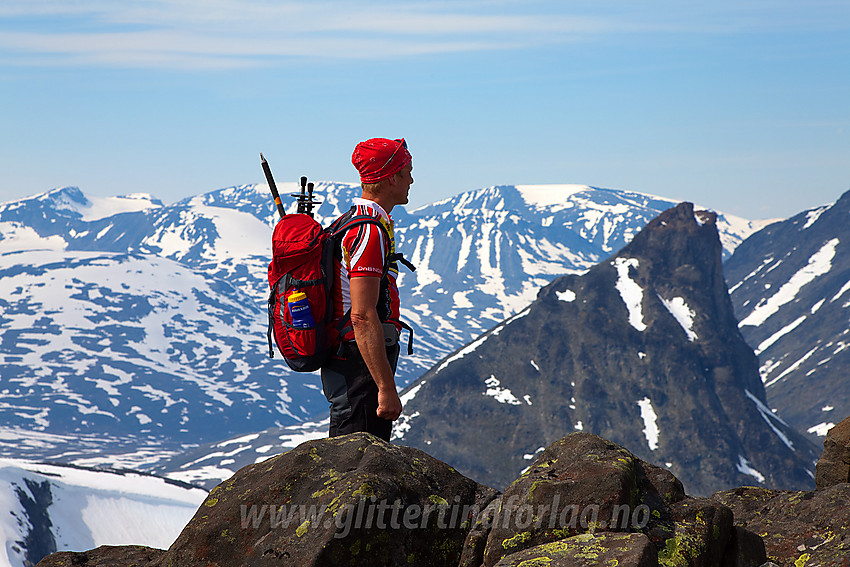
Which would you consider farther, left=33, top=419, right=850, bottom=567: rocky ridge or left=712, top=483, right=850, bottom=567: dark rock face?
left=712, top=483, right=850, bottom=567: dark rock face

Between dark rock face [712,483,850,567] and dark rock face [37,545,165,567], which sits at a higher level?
dark rock face [37,545,165,567]

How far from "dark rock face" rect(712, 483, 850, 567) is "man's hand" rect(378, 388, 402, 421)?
5.96 metres

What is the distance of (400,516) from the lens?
10141mm

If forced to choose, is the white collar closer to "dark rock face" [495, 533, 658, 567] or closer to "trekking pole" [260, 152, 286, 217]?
"trekking pole" [260, 152, 286, 217]

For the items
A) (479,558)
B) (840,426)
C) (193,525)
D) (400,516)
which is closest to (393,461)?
(400,516)

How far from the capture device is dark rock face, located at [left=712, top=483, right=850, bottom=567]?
460 inches

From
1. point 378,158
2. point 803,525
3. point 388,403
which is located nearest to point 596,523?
point 388,403

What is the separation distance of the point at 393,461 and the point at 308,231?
3.40m

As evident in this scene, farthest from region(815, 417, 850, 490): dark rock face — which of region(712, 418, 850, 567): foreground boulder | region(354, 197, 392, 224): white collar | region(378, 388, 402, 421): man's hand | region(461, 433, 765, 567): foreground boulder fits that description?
region(354, 197, 392, 224): white collar

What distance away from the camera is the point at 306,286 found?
10742 millimetres

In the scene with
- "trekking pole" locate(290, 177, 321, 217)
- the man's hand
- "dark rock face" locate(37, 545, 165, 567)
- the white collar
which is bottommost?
"dark rock face" locate(37, 545, 165, 567)

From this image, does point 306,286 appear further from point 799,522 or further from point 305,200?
point 799,522

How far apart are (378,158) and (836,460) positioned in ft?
44.1

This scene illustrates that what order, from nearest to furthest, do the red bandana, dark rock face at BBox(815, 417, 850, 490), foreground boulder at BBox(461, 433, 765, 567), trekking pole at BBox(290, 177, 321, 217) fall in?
foreground boulder at BBox(461, 433, 765, 567), the red bandana, trekking pole at BBox(290, 177, 321, 217), dark rock face at BBox(815, 417, 850, 490)
